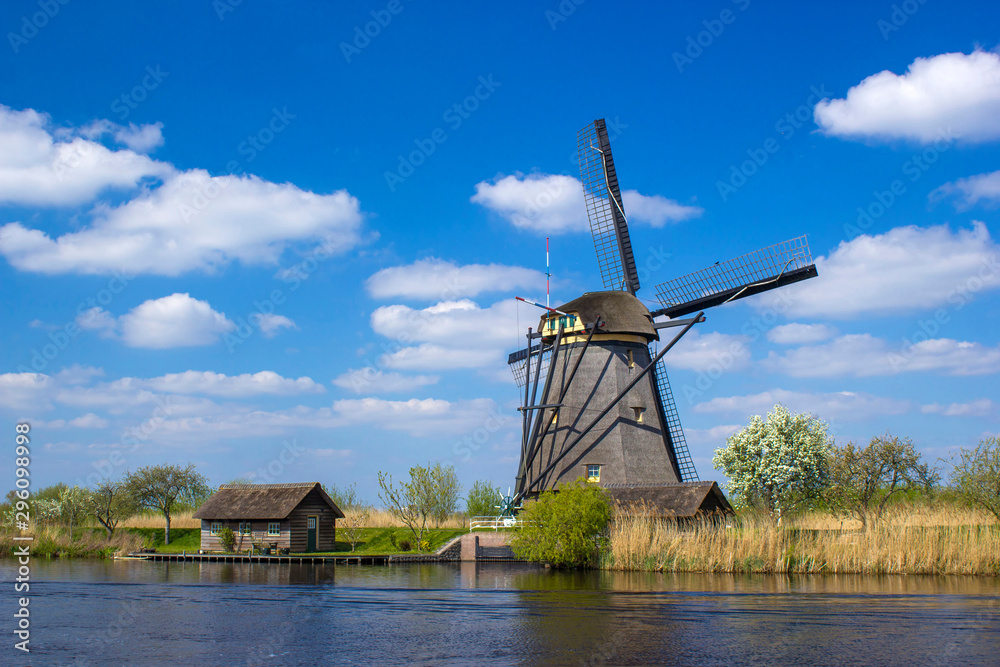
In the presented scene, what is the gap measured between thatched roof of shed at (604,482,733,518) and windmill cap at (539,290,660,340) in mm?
5758

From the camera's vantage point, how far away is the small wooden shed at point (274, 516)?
3497cm

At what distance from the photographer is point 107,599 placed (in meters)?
17.8

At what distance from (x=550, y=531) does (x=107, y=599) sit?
12.7 meters

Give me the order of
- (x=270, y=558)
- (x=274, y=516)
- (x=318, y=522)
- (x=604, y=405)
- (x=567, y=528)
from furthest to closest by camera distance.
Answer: (x=318, y=522), (x=274, y=516), (x=270, y=558), (x=604, y=405), (x=567, y=528)

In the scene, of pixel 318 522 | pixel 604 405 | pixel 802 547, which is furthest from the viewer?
pixel 318 522

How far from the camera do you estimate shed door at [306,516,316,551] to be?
3591 cm

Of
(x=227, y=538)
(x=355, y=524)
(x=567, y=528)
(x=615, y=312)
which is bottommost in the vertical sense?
(x=227, y=538)

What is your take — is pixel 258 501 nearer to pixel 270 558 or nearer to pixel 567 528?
pixel 270 558

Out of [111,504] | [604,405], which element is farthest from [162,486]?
[604,405]

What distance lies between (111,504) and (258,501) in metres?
8.94

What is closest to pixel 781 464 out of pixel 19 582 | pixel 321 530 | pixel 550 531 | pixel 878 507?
pixel 878 507

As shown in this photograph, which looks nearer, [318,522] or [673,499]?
[673,499]

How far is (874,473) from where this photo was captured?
29141 mm

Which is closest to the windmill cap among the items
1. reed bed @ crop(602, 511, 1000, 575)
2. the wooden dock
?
reed bed @ crop(602, 511, 1000, 575)
